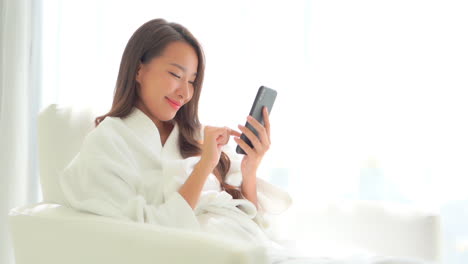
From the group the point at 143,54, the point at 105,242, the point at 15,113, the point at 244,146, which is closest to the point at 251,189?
the point at 244,146

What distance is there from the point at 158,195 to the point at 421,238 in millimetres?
760

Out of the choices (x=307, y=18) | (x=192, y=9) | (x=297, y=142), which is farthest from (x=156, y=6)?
(x=297, y=142)

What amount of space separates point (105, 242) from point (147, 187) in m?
0.37

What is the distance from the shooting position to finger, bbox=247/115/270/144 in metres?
1.58

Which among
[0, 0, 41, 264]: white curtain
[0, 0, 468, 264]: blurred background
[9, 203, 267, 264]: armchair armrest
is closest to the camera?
[9, 203, 267, 264]: armchair armrest

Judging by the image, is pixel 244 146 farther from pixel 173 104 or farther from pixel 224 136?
pixel 173 104

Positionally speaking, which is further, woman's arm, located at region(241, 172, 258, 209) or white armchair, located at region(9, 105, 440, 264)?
woman's arm, located at region(241, 172, 258, 209)

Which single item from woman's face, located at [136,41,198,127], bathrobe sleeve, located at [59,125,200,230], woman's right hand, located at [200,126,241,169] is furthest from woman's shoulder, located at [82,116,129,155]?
woman's right hand, located at [200,126,241,169]

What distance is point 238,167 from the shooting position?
1.81m

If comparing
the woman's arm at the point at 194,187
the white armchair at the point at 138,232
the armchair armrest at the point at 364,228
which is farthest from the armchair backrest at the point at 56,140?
the armchair armrest at the point at 364,228

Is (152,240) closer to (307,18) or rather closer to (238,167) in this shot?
(238,167)

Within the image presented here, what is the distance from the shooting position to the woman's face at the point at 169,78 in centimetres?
162

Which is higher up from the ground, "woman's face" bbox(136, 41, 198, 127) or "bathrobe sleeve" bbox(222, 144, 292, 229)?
"woman's face" bbox(136, 41, 198, 127)

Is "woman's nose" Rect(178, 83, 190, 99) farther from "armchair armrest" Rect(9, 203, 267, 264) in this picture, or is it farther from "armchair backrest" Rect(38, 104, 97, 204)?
"armchair armrest" Rect(9, 203, 267, 264)
